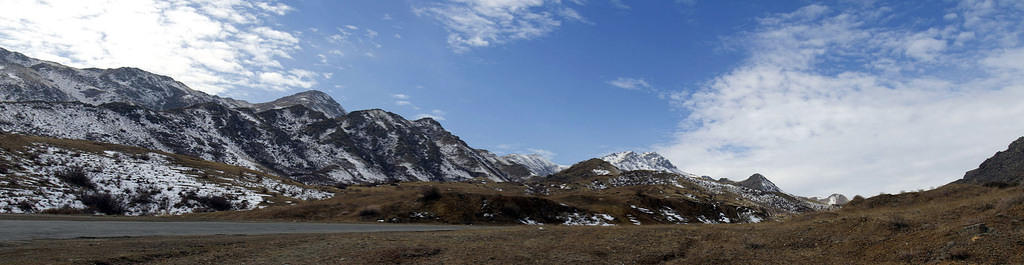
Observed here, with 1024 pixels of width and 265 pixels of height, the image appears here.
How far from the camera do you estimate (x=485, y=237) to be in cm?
2545

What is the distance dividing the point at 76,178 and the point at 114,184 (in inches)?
163

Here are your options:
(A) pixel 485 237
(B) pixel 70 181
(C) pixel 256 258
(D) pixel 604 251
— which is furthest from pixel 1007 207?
(B) pixel 70 181

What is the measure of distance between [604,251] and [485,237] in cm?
724

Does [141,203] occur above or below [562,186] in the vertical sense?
below

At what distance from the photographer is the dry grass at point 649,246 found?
15.4m

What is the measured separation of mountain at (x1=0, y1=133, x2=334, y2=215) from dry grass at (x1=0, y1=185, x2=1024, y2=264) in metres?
39.7

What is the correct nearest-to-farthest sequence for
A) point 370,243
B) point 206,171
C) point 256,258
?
point 256,258, point 370,243, point 206,171

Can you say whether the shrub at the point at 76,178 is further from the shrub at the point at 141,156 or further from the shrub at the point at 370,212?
the shrub at the point at 370,212

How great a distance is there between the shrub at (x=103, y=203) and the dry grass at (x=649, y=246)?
41.2 m

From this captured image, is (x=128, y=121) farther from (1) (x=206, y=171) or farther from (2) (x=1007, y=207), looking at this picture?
(2) (x=1007, y=207)

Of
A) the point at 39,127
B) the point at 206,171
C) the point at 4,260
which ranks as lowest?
the point at 4,260

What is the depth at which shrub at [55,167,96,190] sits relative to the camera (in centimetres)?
6270

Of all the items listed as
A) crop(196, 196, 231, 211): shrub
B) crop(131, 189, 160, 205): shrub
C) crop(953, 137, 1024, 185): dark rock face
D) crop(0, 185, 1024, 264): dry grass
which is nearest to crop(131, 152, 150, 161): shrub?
crop(131, 189, 160, 205): shrub

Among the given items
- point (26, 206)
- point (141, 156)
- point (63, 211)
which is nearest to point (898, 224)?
point (63, 211)
